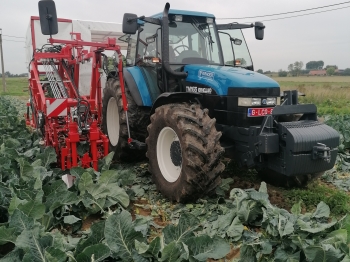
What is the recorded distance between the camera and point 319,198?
438 centimetres

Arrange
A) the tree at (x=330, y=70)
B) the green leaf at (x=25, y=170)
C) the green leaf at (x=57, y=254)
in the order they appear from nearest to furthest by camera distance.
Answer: the green leaf at (x=57, y=254), the green leaf at (x=25, y=170), the tree at (x=330, y=70)

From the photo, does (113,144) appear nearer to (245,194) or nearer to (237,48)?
(237,48)

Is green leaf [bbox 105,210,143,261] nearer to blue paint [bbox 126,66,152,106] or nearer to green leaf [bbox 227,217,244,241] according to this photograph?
green leaf [bbox 227,217,244,241]

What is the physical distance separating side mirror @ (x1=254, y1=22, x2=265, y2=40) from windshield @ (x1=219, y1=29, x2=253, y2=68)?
8.9 inches

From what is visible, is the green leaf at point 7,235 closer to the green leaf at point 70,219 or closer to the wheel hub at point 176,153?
the green leaf at point 70,219

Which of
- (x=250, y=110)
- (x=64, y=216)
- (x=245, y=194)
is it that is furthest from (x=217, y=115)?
(x=64, y=216)

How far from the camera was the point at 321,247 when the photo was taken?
8.09ft

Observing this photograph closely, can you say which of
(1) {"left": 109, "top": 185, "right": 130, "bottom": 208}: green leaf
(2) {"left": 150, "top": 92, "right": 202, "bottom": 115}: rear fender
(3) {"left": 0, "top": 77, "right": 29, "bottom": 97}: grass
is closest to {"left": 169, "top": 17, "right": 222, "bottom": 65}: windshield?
(2) {"left": 150, "top": 92, "right": 202, "bottom": 115}: rear fender

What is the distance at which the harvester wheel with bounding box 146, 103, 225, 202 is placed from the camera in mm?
3844

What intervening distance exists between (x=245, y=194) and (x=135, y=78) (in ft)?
8.63

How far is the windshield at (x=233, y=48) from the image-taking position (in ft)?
17.7

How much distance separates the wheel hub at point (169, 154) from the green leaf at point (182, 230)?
1.37m

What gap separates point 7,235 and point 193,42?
3.55 meters

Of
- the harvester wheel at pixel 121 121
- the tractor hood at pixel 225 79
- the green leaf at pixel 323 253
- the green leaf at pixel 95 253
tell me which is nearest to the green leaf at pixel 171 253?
the green leaf at pixel 95 253
